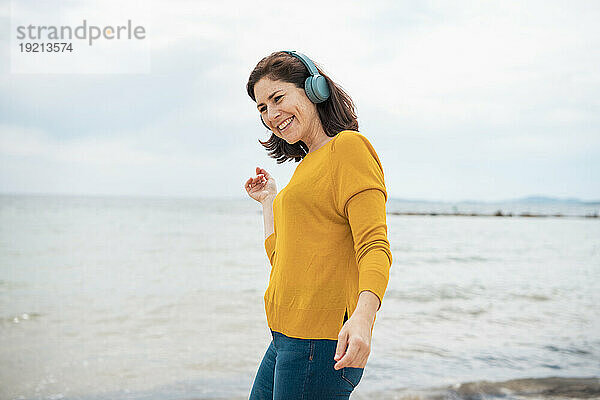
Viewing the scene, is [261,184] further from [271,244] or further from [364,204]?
[364,204]

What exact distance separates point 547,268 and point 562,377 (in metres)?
8.82

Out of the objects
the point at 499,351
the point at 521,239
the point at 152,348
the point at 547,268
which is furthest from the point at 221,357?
the point at 521,239

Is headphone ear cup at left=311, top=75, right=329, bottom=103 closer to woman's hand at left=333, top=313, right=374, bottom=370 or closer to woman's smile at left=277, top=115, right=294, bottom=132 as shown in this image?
woman's smile at left=277, top=115, right=294, bottom=132

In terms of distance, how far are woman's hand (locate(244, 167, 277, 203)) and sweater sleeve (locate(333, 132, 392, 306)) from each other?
1.88 feet

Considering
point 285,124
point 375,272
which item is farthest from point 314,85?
point 375,272

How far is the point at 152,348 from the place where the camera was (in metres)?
5.77

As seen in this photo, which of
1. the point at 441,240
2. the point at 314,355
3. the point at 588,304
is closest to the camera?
the point at 314,355

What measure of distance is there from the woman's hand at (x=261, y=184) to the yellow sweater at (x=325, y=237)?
464 mm

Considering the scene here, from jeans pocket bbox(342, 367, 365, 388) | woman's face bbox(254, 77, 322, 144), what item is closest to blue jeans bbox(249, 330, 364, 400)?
jeans pocket bbox(342, 367, 365, 388)

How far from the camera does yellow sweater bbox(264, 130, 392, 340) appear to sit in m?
1.29

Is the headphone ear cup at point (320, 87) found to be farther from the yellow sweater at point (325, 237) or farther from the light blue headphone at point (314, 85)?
the yellow sweater at point (325, 237)

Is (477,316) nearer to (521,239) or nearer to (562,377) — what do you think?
(562,377)

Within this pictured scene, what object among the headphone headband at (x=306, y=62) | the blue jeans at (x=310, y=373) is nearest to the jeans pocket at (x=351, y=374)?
the blue jeans at (x=310, y=373)

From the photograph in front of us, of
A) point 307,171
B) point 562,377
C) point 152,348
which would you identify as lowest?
point 562,377
